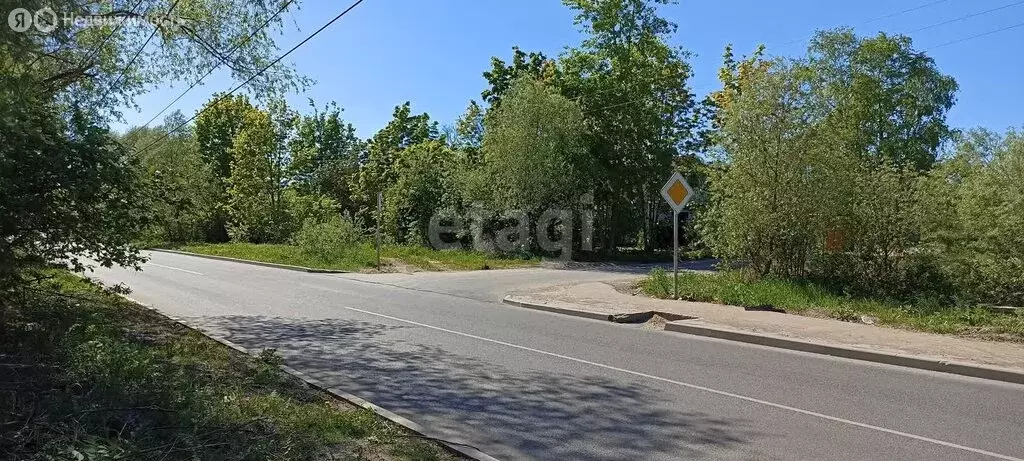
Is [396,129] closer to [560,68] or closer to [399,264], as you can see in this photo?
[560,68]

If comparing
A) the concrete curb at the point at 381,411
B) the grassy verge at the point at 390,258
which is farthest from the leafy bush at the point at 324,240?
the concrete curb at the point at 381,411

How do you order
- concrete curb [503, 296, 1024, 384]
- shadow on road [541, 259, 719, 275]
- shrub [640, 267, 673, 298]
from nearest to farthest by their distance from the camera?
concrete curb [503, 296, 1024, 384]
shrub [640, 267, 673, 298]
shadow on road [541, 259, 719, 275]

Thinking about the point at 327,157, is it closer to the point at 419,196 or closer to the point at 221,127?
the point at 221,127

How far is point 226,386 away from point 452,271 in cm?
1954

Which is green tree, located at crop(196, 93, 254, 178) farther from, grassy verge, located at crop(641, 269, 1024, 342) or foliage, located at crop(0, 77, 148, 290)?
foliage, located at crop(0, 77, 148, 290)

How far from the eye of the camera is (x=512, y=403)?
21.9ft

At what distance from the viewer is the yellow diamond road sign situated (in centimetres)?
1500

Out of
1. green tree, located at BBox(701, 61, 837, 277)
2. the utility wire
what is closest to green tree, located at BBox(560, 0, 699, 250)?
green tree, located at BBox(701, 61, 837, 277)

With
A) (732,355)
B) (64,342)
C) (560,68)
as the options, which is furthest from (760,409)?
(560,68)

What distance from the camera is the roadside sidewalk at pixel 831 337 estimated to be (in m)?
8.77

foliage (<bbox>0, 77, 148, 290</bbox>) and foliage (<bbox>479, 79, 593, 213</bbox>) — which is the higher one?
foliage (<bbox>479, 79, 593, 213</bbox>)

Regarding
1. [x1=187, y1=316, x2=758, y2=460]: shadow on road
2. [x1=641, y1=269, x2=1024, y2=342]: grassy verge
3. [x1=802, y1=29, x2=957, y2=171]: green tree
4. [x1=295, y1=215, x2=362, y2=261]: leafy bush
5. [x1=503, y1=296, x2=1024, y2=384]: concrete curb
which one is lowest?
[x1=187, y1=316, x2=758, y2=460]: shadow on road

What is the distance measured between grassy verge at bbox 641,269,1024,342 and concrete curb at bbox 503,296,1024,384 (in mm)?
2351

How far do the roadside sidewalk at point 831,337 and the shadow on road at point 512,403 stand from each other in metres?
3.89
